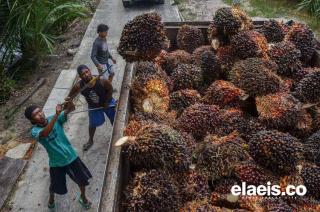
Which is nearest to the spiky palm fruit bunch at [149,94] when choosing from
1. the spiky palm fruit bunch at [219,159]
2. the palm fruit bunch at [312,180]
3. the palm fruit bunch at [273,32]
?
the spiky palm fruit bunch at [219,159]

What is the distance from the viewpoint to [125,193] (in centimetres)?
262

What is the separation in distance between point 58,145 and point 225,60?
6.63ft

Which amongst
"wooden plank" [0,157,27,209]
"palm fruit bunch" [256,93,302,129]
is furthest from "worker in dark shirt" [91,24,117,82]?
"palm fruit bunch" [256,93,302,129]

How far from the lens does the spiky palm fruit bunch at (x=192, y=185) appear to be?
273 cm

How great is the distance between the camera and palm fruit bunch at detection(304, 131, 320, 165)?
304 centimetres

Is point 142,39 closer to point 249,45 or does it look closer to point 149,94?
point 149,94

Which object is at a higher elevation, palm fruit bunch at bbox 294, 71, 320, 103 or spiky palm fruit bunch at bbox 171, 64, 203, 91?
palm fruit bunch at bbox 294, 71, 320, 103

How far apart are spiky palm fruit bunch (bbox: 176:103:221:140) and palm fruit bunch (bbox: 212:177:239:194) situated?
22.5 inches

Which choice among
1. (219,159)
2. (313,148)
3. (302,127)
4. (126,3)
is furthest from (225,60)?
(126,3)

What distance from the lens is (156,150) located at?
273cm

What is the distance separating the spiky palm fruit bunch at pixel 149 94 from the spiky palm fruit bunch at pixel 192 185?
2.98ft

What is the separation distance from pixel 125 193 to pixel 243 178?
2.93 feet

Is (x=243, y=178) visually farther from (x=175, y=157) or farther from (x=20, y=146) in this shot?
(x=20, y=146)

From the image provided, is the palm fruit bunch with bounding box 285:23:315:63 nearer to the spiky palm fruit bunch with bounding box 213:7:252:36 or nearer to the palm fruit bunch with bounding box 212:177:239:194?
the spiky palm fruit bunch with bounding box 213:7:252:36
